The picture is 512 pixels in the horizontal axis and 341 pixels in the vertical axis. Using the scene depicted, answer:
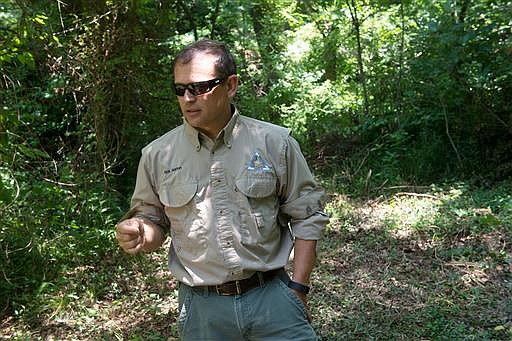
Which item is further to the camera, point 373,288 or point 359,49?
point 359,49

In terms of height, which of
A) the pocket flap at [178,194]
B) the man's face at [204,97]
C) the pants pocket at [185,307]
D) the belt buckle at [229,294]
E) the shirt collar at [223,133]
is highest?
the man's face at [204,97]

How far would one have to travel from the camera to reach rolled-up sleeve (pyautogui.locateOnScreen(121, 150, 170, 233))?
6.91ft

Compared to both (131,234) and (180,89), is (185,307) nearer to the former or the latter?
(131,234)

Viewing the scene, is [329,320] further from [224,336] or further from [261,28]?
[261,28]

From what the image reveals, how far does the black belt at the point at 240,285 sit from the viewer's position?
1966mm

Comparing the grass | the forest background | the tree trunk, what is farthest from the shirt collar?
the tree trunk

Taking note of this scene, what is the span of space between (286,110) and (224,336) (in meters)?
6.92

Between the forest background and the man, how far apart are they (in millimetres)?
2040

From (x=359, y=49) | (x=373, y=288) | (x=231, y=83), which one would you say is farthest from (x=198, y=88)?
(x=359, y=49)

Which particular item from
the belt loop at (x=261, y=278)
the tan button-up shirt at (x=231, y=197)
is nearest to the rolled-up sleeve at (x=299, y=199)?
the tan button-up shirt at (x=231, y=197)

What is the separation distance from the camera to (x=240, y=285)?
197 cm

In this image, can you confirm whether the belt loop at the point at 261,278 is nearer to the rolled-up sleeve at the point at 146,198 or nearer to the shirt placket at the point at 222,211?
the shirt placket at the point at 222,211

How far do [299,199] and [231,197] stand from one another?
254 millimetres

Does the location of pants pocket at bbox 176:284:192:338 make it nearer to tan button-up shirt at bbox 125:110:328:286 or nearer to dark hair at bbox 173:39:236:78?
tan button-up shirt at bbox 125:110:328:286
